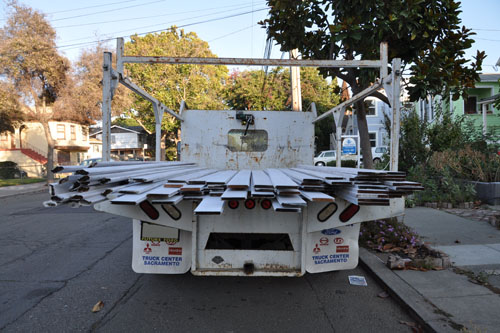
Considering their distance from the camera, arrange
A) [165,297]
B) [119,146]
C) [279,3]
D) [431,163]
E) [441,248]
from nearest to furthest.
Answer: [165,297] < [441,248] < [279,3] < [431,163] < [119,146]

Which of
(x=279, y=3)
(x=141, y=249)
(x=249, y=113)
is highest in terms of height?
(x=279, y=3)

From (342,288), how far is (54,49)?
64.8 ft

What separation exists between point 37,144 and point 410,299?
3629cm

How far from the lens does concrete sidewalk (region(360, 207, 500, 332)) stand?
2.86 m

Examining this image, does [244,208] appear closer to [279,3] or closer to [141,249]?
[141,249]

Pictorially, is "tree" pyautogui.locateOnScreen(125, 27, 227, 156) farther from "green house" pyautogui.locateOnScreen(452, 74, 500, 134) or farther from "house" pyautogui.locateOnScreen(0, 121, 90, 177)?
"green house" pyautogui.locateOnScreen(452, 74, 500, 134)

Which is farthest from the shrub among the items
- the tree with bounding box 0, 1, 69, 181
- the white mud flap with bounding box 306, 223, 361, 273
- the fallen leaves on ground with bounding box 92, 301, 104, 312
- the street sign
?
the tree with bounding box 0, 1, 69, 181

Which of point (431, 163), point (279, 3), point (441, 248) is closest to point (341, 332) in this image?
point (441, 248)

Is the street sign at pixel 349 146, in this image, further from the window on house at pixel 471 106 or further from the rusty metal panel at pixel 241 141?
the window on house at pixel 471 106

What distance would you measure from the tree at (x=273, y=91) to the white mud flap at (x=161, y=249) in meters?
19.9

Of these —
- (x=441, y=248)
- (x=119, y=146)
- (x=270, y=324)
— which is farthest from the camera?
(x=119, y=146)

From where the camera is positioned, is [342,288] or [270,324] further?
[342,288]

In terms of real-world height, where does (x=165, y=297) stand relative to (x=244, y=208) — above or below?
below

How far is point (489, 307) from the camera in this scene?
10.0ft
